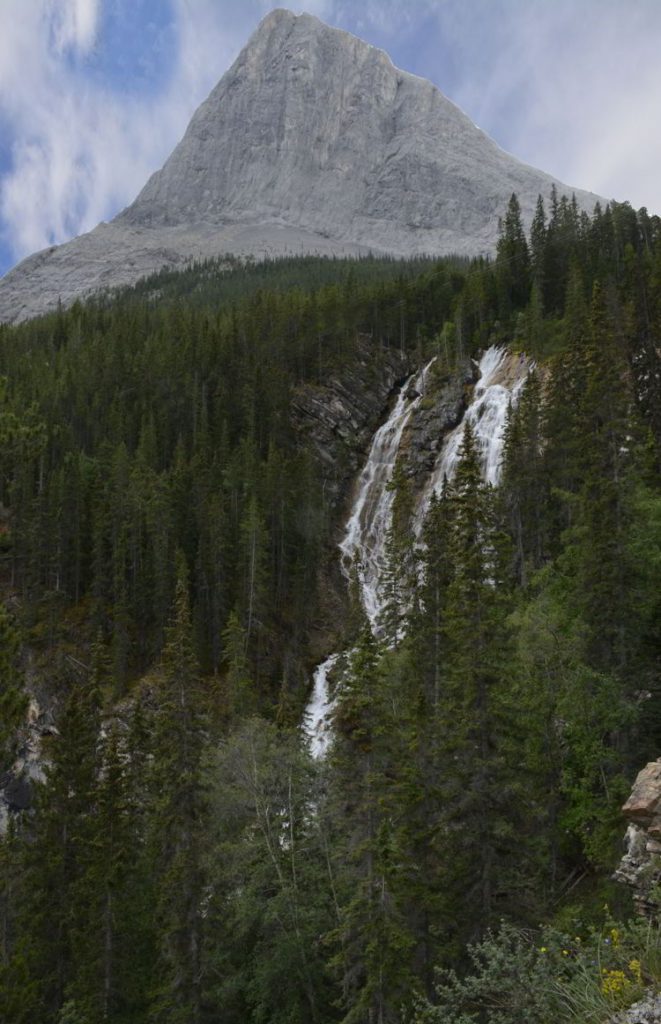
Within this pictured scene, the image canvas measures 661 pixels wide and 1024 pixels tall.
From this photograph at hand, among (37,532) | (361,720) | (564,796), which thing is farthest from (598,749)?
(37,532)

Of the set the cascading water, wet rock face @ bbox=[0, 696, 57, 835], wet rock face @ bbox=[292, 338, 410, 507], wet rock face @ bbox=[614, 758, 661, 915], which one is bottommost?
wet rock face @ bbox=[614, 758, 661, 915]

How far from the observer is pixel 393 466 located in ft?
243

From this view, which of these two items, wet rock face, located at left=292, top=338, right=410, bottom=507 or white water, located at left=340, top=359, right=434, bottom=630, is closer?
white water, located at left=340, top=359, right=434, bottom=630

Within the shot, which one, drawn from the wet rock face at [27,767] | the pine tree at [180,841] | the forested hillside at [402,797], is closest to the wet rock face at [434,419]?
the forested hillside at [402,797]

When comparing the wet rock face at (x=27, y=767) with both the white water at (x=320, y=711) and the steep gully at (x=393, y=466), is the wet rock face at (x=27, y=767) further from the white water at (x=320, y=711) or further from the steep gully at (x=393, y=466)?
the steep gully at (x=393, y=466)

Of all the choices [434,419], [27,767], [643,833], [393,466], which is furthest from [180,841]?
[434,419]

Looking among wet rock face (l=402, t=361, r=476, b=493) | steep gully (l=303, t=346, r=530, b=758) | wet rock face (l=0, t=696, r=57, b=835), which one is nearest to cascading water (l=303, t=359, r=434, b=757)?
steep gully (l=303, t=346, r=530, b=758)

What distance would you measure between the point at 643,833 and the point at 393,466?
6205 cm

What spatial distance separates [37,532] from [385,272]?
3933 inches

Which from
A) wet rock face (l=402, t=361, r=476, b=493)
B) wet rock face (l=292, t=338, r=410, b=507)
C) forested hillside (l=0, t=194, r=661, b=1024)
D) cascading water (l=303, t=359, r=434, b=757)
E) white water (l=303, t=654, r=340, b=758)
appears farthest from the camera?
wet rock face (l=292, t=338, r=410, b=507)

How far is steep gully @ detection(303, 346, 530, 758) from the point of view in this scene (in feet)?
198

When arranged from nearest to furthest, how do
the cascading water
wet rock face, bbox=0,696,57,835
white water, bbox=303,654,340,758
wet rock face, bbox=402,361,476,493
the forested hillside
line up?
the forested hillside → wet rock face, bbox=0,696,57,835 → white water, bbox=303,654,340,758 → the cascading water → wet rock face, bbox=402,361,476,493

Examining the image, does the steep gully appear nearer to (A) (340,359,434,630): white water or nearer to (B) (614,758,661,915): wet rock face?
(A) (340,359,434,630): white water

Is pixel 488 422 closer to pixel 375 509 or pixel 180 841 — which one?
pixel 375 509
